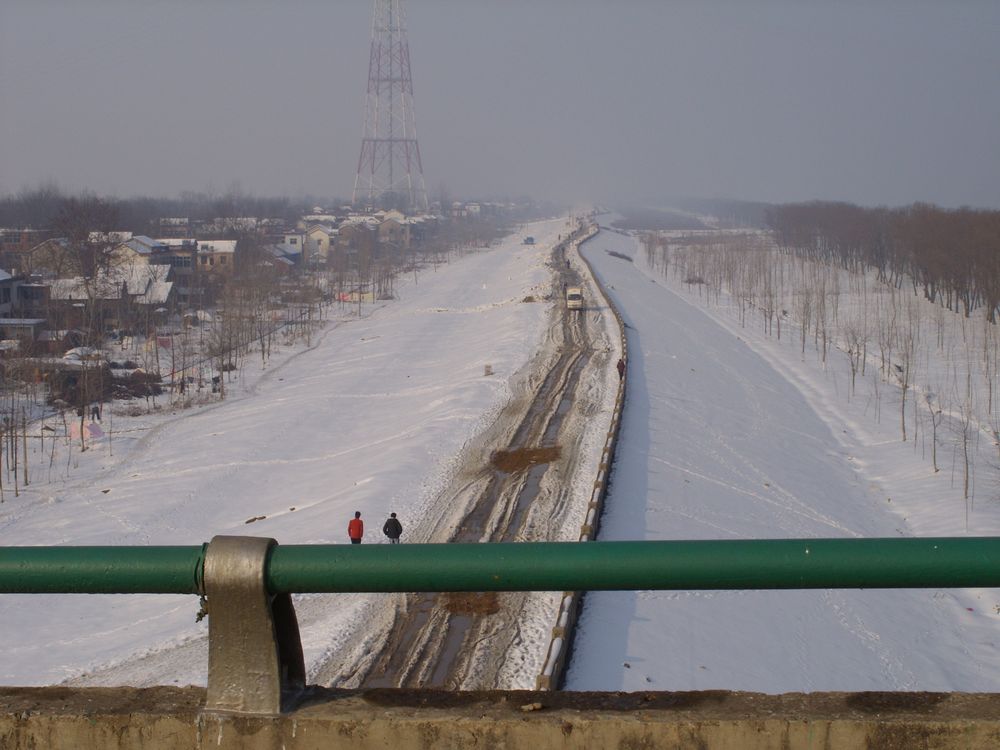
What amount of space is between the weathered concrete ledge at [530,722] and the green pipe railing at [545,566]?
0.64 ft

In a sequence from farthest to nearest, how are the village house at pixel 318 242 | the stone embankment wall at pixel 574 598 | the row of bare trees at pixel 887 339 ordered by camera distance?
the village house at pixel 318 242 → the row of bare trees at pixel 887 339 → the stone embankment wall at pixel 574 598

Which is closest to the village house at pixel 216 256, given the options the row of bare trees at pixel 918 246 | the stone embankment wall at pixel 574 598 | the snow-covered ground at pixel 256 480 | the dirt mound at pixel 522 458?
the snow-covered ground at pixel 256 480

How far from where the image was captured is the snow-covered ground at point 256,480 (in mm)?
10031

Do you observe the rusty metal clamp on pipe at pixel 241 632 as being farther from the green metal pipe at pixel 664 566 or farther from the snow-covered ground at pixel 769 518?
the snow-covered ground at pixel 769 518

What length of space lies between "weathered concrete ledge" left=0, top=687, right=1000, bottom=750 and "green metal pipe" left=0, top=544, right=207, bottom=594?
0.67 feet

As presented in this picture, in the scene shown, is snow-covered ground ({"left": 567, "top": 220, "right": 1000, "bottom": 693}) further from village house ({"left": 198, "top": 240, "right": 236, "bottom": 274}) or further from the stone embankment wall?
village house ({"left": 198, "top": 240, "right": 236, "bottom": 274})

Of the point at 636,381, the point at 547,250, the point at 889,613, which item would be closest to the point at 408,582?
the point at 889,613

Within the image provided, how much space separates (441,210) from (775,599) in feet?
337

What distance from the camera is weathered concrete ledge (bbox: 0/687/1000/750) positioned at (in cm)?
155

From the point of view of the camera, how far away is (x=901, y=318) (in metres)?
35.8

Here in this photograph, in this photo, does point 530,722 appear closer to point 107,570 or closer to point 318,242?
point 107,570

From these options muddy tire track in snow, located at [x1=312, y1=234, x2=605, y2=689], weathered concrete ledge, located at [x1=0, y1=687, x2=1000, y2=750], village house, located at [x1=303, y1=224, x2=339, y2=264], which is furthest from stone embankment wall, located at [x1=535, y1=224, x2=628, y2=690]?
village house, located at [x1=303, y1=224, x2=339, y2=264]

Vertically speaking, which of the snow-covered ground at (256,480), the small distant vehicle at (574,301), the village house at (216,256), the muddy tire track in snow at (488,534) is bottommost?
the snow-covered ground at (256,480)

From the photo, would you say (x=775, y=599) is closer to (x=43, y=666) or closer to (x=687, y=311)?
(x=43, y=666)
